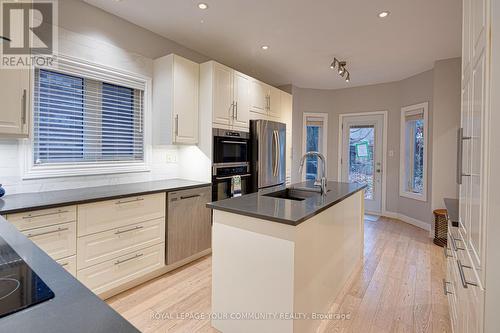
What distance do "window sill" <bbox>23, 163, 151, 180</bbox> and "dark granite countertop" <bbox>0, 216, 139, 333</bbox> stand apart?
195 centimetres

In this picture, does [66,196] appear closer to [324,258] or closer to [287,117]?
[324,258]

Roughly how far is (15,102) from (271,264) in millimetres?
2143

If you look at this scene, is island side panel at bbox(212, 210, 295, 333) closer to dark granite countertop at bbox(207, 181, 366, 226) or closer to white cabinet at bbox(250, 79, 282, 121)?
dark granite countertop at bbox(207, 181, 366, 226)

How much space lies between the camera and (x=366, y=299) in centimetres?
229

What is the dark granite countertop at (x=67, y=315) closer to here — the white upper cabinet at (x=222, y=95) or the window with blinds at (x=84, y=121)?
the window with blinds at (x=84, y=121)

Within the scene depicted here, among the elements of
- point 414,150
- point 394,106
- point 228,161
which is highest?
point 394,106

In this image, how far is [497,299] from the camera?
0.85 metres

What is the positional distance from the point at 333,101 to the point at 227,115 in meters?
3.31

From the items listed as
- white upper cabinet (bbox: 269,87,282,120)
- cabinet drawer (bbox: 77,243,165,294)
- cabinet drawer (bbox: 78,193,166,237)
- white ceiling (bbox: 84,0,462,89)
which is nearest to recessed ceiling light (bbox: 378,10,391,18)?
white ceiling (bbox: 84,0,462,89)

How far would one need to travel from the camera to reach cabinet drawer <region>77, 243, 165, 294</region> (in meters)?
2.10

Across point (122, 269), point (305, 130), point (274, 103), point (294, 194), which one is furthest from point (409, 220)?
point (122, 269)

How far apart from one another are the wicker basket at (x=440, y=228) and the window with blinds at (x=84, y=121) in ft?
13.4

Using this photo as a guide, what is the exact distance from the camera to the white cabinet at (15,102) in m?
1.84

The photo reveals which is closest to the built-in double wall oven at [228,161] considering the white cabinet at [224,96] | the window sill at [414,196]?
the white cabinet at [224,96]
